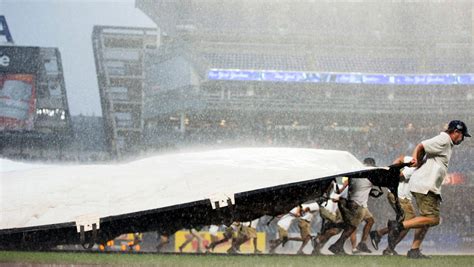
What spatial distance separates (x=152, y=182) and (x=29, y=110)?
25.7 meters

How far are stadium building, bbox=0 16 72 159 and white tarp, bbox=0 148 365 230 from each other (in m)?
24.0

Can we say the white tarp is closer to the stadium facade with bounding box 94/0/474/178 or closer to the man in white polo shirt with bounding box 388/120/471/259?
the man in white polo shirt with bounding box 388/120/471/259

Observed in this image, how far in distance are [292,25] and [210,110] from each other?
716 cm

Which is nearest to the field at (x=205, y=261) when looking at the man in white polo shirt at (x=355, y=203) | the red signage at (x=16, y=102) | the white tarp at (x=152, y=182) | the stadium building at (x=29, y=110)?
the white tarp at (x=152, y=182)

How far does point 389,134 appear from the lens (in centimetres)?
2858

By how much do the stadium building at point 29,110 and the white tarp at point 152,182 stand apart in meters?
24.0

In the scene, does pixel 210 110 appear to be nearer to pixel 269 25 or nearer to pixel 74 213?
pixel 269 25

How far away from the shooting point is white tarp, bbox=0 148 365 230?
3354 millimetres

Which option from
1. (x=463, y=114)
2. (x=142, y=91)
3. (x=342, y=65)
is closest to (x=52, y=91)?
(x=142, y=91)

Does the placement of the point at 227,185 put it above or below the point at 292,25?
below

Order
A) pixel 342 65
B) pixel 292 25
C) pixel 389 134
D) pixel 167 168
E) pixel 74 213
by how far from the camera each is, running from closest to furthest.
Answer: pixel 74 213
pixel 167 168
pixel 389 134
pixel 342 65
pixel 292 25

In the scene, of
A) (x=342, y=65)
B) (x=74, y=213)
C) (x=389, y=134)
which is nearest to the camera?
(x=74, y=213)

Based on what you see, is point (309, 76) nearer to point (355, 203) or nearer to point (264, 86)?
point (264, 86)

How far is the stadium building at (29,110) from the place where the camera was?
27.4 metres
